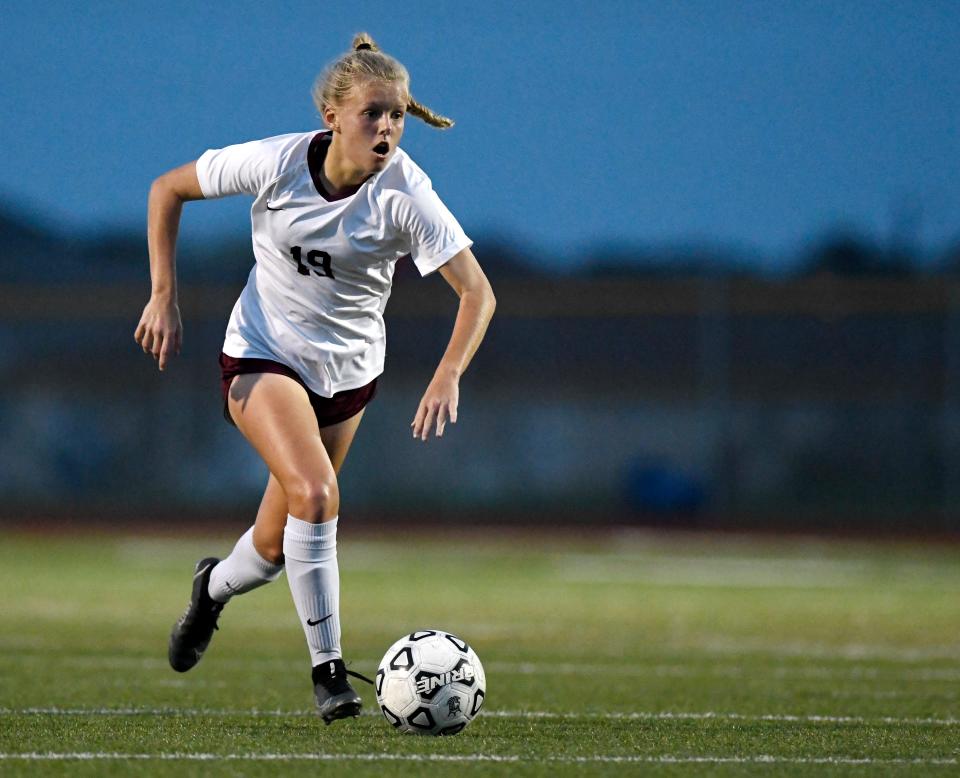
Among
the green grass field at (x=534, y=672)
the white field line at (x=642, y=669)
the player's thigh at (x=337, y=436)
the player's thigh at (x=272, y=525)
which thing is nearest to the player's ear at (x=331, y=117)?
the player's thigh at (x=337, y=436)

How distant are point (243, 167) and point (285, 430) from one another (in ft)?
3.42

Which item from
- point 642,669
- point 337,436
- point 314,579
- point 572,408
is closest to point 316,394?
point 337,436

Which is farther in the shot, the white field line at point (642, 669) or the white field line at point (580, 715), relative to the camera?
the white field line at point (642, 669)

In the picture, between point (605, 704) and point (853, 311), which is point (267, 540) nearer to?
point (605, 704)

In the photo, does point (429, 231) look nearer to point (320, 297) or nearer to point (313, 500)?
point (320, 297)

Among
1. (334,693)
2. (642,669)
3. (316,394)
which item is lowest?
(642,669)

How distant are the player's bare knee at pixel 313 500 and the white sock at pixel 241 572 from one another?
73 cm

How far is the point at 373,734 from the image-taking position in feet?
18.2

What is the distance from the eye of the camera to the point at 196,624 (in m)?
6.70

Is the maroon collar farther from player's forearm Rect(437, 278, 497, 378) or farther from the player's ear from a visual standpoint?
player's forearm Rect(437, 278, 497, 378)

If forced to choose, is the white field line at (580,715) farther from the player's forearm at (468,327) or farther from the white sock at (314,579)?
the player's forearm at (468,327)

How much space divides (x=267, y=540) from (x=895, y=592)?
1016 centimetres

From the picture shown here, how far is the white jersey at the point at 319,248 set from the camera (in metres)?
5.71

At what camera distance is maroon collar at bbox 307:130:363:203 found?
19.0 feet
